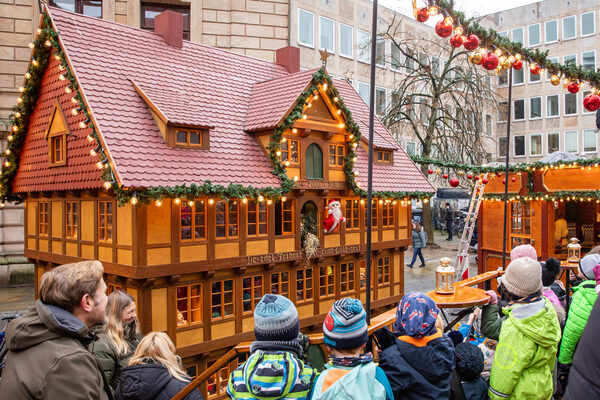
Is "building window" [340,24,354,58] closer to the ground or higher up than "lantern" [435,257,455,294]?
higher up

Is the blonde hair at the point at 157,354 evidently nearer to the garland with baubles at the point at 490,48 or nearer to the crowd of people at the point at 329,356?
the crowd of people at the point at 329,356

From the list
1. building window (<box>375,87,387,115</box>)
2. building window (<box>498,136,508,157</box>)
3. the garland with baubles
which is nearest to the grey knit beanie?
the garland with baubles

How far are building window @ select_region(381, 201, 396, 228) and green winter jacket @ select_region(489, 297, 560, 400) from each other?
10386 millimetres

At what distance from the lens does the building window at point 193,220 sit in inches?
386

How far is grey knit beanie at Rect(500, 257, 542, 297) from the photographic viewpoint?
13.5 ft

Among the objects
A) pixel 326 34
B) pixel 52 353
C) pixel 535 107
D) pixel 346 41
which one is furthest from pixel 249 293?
pixel 535 107

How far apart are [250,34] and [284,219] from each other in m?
10.2

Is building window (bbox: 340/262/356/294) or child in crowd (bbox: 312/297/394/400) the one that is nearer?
child in crowd (bbox: 312/297/394/400)

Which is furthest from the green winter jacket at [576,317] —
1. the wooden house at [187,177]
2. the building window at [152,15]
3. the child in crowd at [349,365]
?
the building window at [152,15]

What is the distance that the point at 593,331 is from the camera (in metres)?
1.71

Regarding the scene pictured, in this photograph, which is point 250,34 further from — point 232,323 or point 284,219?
point 232,323

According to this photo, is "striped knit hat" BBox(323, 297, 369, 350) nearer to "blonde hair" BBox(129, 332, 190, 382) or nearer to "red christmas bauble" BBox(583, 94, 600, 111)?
"blonde hair" BBox(129, 332, 190, 382)

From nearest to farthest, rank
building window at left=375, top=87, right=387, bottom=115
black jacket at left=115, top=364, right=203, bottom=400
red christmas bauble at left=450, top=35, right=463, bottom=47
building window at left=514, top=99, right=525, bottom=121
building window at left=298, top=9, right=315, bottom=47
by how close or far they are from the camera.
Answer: black jacket at left=115, top=364, right=203, bottom=400
red christmas bauble at left=450, top=35, right=463, bottom=47
building window at left=298, top=9, right=315, bottom=47
building window at left=375, top=87, right=387, bottom=115
building window at left=514, top=99, right=525, bottom=121

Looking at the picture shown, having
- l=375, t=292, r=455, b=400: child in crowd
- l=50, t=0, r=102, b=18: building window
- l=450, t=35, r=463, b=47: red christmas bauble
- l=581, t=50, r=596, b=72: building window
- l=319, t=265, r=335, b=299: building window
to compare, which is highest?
l=581, t=50, r=596, b=72: building window
